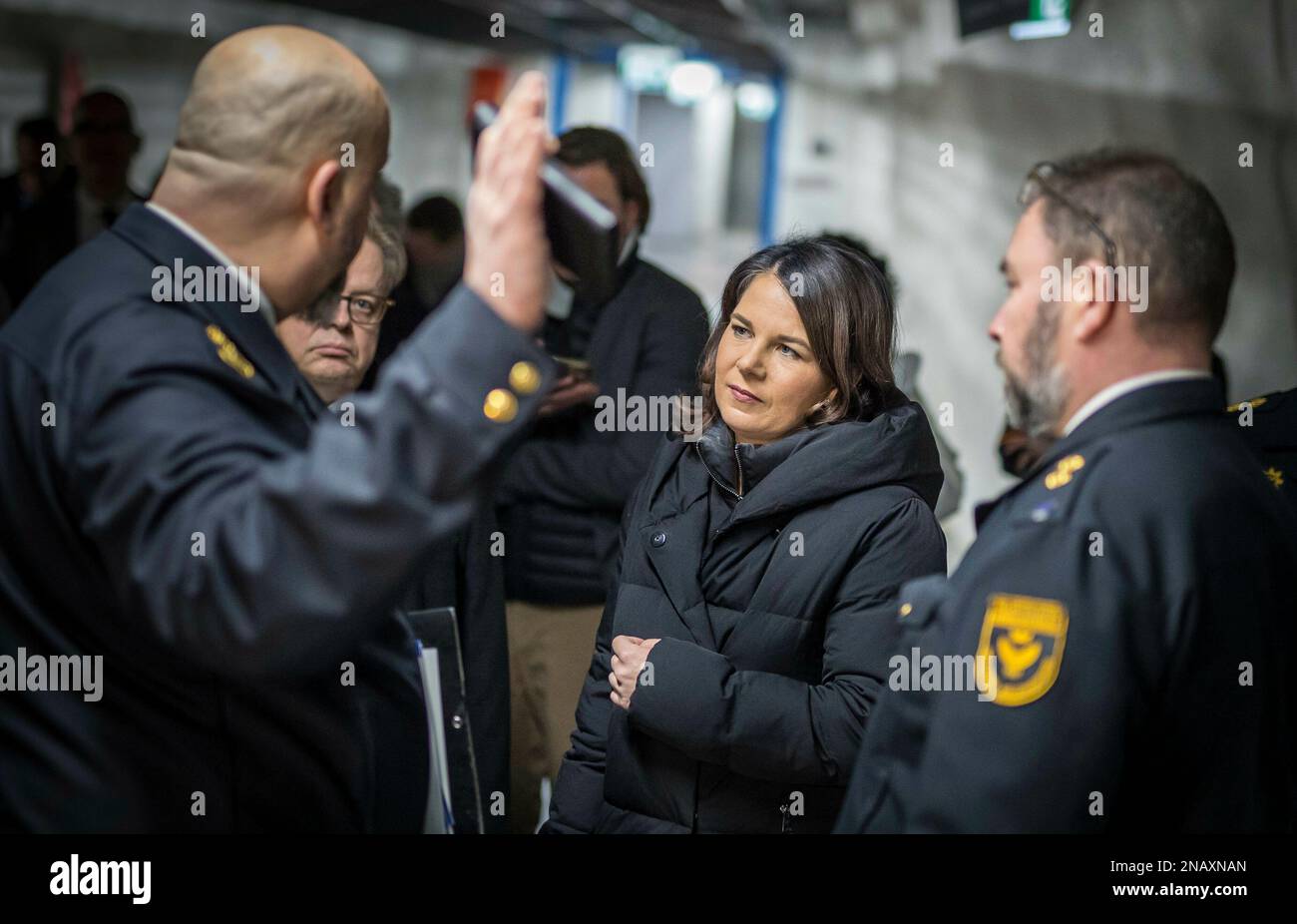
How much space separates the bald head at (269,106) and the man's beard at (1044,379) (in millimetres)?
876

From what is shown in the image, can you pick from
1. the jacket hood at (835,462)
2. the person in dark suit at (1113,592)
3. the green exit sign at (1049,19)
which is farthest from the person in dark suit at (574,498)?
the green exit sign at (1049,19)

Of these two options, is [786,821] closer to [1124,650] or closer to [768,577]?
[768,577]

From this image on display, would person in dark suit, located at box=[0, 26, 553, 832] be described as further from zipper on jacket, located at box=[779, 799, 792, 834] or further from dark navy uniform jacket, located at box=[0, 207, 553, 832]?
zipper on jacket, located at box=[779, 799, 792, 834]

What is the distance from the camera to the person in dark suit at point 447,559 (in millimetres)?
2896

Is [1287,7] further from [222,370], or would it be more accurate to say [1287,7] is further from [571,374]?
[222,370]

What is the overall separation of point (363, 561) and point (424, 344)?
23 cm

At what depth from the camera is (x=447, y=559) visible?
3.05m

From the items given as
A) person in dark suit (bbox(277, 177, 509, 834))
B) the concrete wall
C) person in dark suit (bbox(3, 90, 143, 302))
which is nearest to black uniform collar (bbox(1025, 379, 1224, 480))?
person in dark suit (bbox(277, 177, 509, 834))

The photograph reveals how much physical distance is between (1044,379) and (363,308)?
1.72m

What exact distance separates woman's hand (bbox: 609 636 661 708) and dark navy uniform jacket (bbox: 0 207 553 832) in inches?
26.4

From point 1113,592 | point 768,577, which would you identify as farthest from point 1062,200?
point 768,577

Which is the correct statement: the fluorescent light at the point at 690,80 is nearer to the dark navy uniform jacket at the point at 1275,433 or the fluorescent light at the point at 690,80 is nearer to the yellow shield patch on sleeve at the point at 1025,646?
the dark navy uniform jacket at the point at 1275,433
